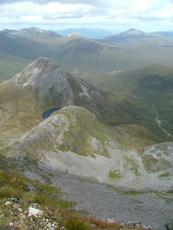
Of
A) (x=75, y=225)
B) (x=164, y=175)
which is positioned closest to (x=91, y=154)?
(x=164, y=175)

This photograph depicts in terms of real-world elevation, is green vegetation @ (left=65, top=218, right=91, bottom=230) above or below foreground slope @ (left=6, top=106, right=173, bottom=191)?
above

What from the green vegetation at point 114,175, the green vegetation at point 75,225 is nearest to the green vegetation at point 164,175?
the green vegetation at point 114,175

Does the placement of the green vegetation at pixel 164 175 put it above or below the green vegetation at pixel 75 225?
below

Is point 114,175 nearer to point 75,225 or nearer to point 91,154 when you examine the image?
point 91,154

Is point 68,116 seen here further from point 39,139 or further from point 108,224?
point 108,224

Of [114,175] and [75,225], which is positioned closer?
[75,225]

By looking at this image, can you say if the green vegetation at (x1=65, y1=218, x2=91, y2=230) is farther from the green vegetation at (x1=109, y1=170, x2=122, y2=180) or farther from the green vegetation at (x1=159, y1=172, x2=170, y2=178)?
the green vegetation at (x1=159, y1=172, x2=170, y2=178)

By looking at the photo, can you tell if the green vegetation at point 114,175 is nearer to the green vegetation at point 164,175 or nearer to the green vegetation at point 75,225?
the green vegetation at point 164,175

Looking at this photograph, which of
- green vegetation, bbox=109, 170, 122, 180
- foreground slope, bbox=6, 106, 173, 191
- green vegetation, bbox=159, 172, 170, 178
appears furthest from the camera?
green vegetation, bbox=159, 172, 170, 178

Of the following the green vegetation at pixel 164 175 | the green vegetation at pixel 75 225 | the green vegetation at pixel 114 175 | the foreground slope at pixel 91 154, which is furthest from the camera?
the green vegetation at pixel 164 175

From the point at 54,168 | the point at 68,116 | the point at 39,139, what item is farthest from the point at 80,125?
the point at 54,168

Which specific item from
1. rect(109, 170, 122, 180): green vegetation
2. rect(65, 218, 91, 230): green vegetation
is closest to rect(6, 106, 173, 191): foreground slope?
rect(109, 170, 122, 180): green vegetation

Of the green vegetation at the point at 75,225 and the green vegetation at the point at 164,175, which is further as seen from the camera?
the green vegetation at the point at 164,175
